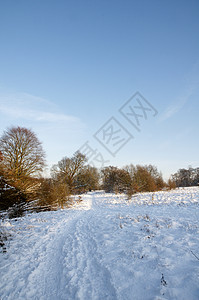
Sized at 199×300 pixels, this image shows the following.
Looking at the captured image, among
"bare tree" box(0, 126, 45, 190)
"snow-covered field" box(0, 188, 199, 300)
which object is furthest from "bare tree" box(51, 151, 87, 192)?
"snow-covered field" box(0, 188, 199, 300)

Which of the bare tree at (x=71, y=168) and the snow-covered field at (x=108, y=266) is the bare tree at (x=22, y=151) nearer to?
the snow-covered field at (x=108, y=266)

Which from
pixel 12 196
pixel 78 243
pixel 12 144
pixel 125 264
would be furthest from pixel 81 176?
pixel 125 264

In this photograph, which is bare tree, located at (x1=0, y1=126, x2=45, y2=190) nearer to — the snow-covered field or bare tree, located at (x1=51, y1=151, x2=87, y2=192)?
the snow-covered field

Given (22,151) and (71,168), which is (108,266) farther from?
(71,168)

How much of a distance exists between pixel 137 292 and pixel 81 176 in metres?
25.4

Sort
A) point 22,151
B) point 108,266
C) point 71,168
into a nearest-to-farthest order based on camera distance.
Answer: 1. point 108,266
2. point 22,151
3. point 71,168

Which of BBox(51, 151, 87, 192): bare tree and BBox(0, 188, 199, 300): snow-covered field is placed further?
BBox(51, 151, 87, 192): bare tree

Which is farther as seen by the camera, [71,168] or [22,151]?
[71,168]

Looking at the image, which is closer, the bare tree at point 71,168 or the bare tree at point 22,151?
the bare tree at point 22,151

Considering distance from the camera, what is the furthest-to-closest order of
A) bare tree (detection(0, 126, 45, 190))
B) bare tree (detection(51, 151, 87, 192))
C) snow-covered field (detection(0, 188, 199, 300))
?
bare tree (detection(51, 151, 87, 192)) → bare tree (detection(0, 126, 45, 190)) → snow-covered field (detection(0, 188, 199, 300))

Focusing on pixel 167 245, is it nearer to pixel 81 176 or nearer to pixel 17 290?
pixel 17 290

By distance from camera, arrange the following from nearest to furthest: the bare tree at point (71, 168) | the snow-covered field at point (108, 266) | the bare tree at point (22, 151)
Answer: the snow-covered field at point (108, 266), the bare tree at point (22, 151), the bare tree at point (71, 168)

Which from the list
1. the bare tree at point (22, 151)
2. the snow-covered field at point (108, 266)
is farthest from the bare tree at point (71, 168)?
the snow-covered field at point (108, 266)

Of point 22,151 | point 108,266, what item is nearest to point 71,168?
point 22,151
